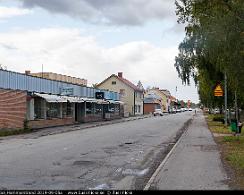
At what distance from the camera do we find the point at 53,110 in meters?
43.4

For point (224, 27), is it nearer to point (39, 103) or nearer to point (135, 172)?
point (135, 172)

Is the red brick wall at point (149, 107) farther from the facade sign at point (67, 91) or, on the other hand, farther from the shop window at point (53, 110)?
the shop window at point (53, 110)

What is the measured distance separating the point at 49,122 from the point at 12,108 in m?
8.67

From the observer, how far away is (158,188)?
10297mm

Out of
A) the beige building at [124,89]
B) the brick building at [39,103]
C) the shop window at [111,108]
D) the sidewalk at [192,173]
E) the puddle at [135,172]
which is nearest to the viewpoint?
the sidewalk at [192,173]

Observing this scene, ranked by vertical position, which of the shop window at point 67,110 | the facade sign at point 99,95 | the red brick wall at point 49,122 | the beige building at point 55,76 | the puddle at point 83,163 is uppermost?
the beige building at point 55,76

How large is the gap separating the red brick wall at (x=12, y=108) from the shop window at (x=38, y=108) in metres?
3.42

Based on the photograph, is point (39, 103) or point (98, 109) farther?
point (98, 109)

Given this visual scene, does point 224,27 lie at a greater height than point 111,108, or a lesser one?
greater

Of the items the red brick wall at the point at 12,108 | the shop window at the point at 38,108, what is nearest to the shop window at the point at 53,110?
the shop window at the point at 38,108

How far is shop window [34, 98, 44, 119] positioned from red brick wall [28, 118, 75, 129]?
500mm

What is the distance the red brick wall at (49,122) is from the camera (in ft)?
123

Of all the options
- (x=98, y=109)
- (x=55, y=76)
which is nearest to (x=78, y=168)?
(x=98, y=109)

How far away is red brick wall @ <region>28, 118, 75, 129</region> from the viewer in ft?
123
